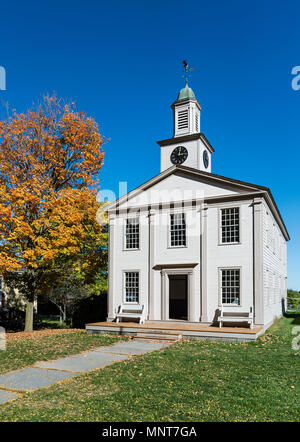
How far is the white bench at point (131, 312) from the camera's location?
17.5 metres

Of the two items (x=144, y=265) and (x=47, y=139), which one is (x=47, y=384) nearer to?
(x=144, y=265)

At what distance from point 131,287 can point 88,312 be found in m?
6.40

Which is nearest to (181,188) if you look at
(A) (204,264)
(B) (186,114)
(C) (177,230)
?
(C) (177,230)

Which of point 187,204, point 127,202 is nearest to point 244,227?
point 187,204

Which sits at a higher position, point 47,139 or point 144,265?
point 47,139

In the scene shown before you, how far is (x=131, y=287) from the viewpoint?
18.8 metres

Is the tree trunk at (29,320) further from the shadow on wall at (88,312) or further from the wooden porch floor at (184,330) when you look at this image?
the shadow on wall at (88,312)

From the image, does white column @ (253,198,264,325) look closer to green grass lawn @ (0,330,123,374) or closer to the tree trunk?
green grass lawn @ (0,330,123,374)

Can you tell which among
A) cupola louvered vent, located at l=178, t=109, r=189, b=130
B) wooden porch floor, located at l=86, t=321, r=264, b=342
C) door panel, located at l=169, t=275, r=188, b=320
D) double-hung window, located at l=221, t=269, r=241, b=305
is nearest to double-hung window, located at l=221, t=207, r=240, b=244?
double-hung window, located at l=221, t=269, r=241, b=305

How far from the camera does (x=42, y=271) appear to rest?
60.1ft

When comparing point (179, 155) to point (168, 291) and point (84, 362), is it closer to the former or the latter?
Answer: point (168, 291)

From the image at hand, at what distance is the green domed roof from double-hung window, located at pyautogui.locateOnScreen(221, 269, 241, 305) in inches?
411

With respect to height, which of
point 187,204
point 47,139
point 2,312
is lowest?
point 2,312
